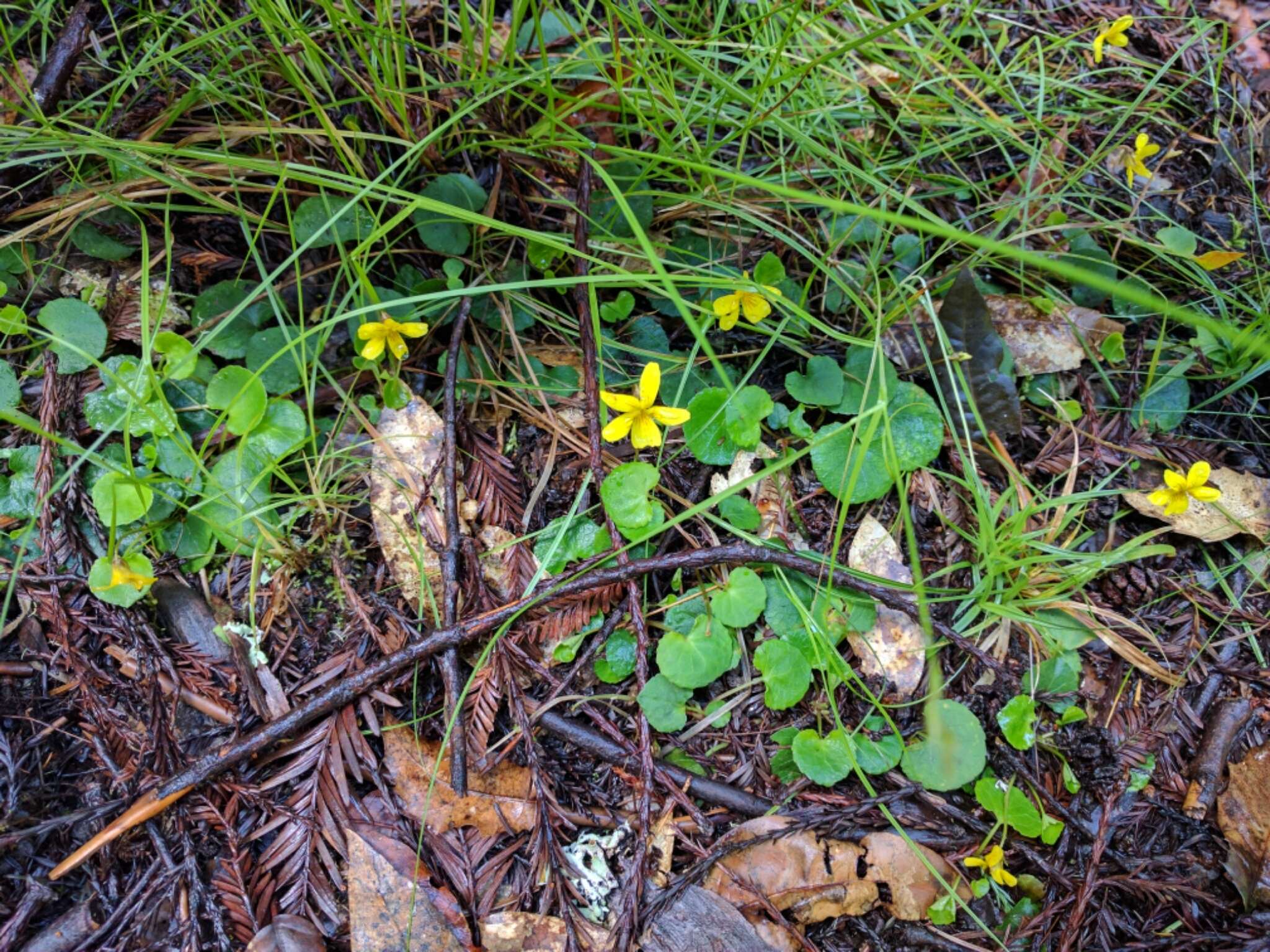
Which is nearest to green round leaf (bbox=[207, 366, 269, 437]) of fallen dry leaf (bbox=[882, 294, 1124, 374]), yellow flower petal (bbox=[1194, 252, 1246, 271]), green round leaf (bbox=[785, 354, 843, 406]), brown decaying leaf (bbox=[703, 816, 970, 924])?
green round leaf (bbox=[785, 354, 843, 406])

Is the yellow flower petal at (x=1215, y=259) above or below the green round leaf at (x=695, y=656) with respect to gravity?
above

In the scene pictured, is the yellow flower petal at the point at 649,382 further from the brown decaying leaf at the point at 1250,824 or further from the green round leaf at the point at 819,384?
the brown decaying leaf at the point at 1250,824

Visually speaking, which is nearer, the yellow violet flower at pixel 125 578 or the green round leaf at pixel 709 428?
the yellow violet flower at pixel 125 578

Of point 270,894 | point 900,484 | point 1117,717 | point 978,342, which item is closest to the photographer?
point 900,484

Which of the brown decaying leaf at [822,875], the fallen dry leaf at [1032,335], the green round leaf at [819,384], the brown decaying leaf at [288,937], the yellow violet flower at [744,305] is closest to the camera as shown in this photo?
the brown decaying leaf at [288,937]

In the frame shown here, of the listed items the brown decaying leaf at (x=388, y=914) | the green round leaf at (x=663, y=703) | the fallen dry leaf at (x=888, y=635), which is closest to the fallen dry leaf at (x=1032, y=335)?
the fallen dry leaf at (x=888, y=635)

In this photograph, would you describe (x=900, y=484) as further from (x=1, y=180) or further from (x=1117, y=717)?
(x=1, y=180)

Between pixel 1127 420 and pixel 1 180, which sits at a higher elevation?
pixel 1 180

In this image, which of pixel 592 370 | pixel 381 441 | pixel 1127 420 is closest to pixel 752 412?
pixel 592 370
